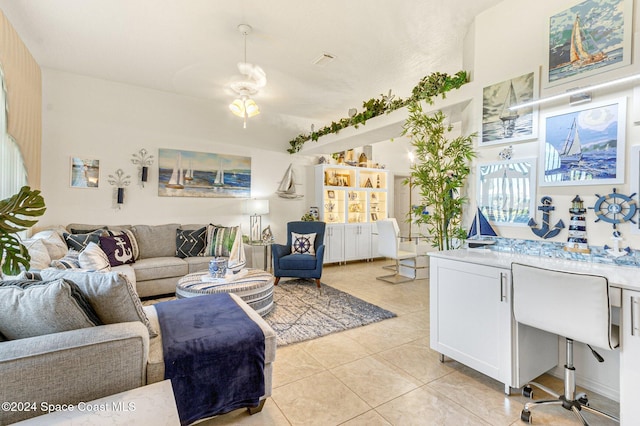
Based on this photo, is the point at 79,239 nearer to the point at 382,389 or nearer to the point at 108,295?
the point at 108,295

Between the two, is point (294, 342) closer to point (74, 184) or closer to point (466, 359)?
point (466, 359)

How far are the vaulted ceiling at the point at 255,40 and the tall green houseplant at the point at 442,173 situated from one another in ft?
2.79

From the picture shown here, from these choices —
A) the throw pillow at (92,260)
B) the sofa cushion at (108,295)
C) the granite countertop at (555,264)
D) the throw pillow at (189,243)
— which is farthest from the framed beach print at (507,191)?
the throw pillow at (189,243)

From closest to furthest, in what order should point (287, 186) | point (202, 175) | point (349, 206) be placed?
point (202, 175), point (287, 186), point (349, 206)

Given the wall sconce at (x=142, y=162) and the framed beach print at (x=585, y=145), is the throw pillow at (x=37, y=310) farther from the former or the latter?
the wall sconce at (x=142, y=162)

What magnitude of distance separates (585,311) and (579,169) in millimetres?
1094

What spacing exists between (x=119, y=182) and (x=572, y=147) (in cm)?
548

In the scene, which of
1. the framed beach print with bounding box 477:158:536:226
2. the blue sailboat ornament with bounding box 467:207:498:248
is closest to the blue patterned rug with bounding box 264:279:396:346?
the blue sailboat ornament with bounding box 467:207:498:248

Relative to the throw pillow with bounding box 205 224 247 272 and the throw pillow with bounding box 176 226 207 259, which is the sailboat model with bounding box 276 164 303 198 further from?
the throw pillow with bounding box 176 226 207 259

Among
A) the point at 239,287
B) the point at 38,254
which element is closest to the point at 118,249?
the point at 38,254

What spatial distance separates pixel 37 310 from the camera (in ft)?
4.31

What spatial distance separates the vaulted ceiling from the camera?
2758mm

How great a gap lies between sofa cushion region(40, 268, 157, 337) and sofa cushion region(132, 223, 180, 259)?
3.04 meters

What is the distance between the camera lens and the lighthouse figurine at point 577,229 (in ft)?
6.79
